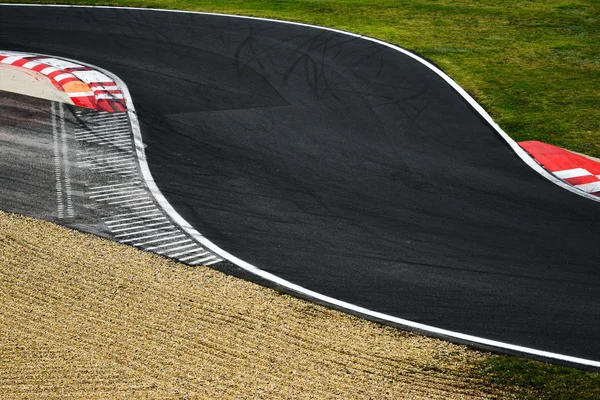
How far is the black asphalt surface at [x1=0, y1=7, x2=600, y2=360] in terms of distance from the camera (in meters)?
10.7

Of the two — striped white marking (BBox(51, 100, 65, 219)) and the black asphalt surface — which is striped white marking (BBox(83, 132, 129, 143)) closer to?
the black asphalt surface

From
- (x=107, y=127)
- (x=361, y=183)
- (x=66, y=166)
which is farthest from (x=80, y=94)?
(x=361, y=183)

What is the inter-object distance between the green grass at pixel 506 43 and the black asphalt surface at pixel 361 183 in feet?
3.70

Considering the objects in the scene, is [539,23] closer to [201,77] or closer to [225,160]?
[201,77]

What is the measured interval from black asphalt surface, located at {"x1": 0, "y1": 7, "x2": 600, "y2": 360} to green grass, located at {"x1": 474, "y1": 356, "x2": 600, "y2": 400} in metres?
0.55

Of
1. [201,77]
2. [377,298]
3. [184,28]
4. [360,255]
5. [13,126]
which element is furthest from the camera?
[184,28]

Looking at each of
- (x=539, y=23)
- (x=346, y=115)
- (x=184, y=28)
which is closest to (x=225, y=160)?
(x=346, y=115)

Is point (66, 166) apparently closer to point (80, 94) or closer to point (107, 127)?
point (107, 127)

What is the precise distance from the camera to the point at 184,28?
22484mm

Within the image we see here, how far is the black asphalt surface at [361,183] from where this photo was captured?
10.7m

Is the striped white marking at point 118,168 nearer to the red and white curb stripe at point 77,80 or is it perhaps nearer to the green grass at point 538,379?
the red and white curb stripe at point 77,80

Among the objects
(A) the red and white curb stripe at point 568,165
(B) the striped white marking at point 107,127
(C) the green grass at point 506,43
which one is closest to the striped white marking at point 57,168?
(B) the striped white marking at point 107,127

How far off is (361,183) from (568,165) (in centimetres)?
403

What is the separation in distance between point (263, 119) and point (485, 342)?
8.11 m
